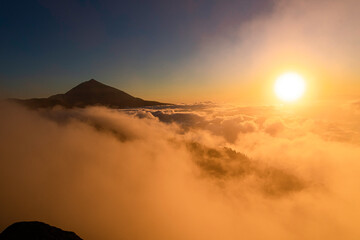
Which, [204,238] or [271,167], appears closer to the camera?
[204,238]

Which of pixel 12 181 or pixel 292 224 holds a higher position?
pixel 12 181

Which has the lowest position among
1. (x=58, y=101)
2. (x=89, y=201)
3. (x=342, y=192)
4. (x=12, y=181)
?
(x=342, y=192)

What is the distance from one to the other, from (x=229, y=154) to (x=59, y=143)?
140 metres

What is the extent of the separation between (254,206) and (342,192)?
129 m

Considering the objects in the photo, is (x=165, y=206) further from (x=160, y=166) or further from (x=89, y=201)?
(x=160, y=166)

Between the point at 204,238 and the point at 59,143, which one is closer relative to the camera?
the point at 204,238

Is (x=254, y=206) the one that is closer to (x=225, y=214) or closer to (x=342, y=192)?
(x=225, y=214)

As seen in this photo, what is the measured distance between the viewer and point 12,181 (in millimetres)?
78062

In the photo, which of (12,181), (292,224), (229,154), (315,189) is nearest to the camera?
(12,181)

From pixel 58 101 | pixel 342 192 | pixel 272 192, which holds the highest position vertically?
pixel 58 101

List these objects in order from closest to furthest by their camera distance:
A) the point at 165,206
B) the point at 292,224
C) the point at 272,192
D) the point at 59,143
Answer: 1. the point at 165,206
2. the point at 292,224
3. the point at 59,143
4. the point at 272,192

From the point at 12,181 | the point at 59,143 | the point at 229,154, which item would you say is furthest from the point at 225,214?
the point at 59,143

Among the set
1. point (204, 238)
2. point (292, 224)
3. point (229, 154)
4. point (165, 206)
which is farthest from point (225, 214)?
point (229, 154)

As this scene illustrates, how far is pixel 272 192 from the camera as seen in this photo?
150 metres
